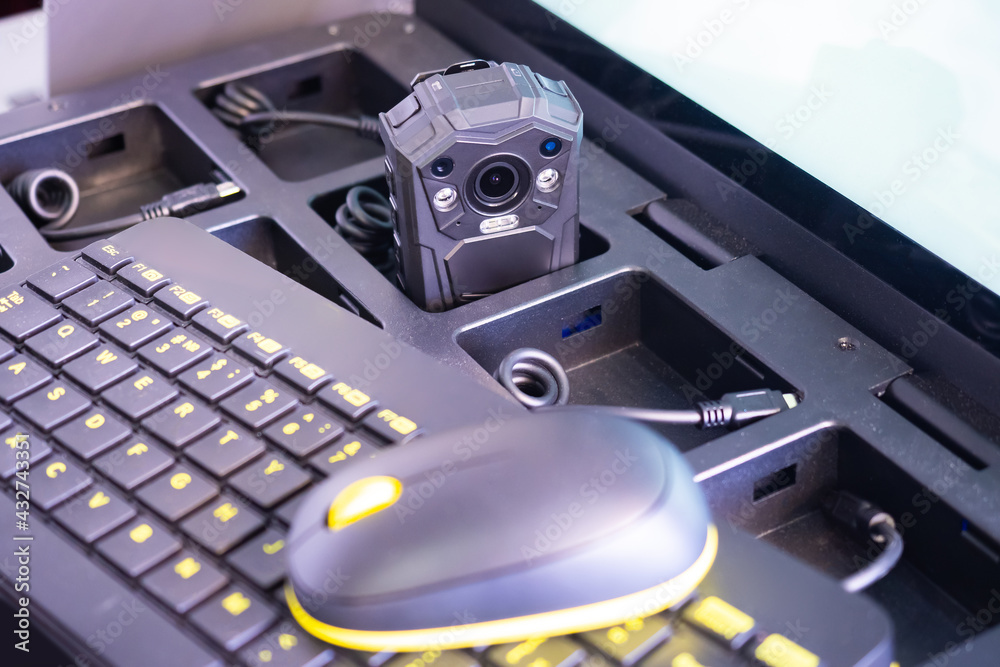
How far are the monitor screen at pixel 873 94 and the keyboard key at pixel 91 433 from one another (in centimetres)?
38

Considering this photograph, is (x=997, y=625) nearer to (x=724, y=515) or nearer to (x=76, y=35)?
(x=724, y=515)

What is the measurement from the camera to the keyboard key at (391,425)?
1.59 ft

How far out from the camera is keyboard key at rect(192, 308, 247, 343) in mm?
545

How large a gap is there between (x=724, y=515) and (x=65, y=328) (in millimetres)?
350

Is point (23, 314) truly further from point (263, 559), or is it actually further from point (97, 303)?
point (263, 559)

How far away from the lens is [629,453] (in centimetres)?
41

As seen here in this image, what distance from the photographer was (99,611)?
43 centimetres

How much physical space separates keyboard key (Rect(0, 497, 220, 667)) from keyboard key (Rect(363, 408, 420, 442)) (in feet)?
0.40

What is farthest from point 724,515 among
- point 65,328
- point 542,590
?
point 65,328

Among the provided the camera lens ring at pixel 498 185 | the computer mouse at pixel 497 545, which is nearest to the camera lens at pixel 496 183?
the camera lens ring at pixel 498 185

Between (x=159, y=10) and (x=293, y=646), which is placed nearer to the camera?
(x=293, y=646)

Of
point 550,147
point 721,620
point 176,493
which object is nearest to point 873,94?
point 550,147

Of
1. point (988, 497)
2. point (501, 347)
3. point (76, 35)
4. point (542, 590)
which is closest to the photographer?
point (542, 590)

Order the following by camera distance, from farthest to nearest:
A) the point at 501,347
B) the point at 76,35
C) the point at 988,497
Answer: the point at 76,35 < the point at 501,347 < the point at 988,497
